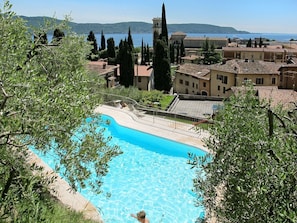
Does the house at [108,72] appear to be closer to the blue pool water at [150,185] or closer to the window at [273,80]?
the window at [273,80]

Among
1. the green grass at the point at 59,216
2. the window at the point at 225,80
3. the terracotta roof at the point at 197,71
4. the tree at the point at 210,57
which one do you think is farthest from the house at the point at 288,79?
the tree at the point at 210,57

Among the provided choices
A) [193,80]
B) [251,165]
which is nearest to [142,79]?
[193,80]

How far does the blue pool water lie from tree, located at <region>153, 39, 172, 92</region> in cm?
2345

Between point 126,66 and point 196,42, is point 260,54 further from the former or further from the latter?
point 196,42

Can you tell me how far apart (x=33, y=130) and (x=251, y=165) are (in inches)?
137

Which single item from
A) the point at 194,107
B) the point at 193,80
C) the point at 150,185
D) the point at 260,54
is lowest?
the point at 150,185

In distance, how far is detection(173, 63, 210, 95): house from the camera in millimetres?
48219

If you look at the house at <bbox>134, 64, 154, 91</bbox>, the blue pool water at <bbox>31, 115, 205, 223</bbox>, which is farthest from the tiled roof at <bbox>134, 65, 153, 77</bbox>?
the blue pool water at <bbox>31, 115, 205, 223</bbox>

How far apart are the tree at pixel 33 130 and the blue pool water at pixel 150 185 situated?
9.56ft

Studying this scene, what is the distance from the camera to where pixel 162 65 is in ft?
143

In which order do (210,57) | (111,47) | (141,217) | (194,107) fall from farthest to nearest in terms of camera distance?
(210,57) → (111,47) → (194,107) → (141,217)

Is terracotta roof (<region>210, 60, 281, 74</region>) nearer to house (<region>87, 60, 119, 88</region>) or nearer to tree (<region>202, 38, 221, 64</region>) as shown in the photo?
house (<region>87, 60, 119, 88</region>)

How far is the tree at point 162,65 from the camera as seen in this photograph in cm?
4366

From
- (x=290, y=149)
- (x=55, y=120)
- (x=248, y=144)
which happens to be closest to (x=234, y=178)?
(x=248, y=144)
